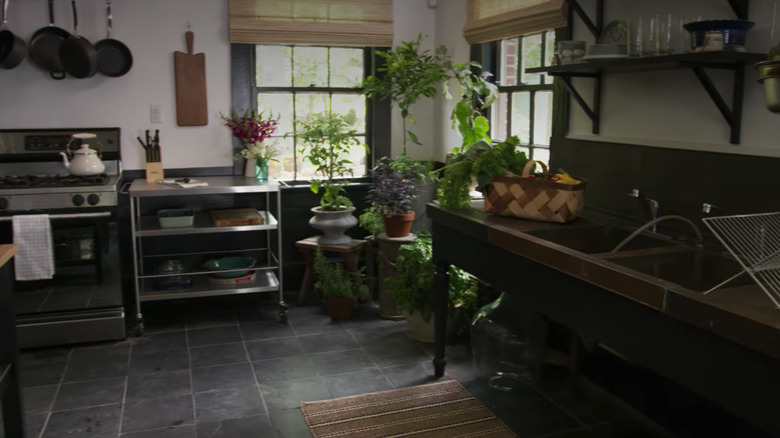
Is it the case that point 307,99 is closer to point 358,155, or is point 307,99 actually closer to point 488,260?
point 358,155

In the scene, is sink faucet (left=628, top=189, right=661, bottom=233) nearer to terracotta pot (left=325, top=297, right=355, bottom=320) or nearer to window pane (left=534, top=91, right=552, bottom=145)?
window pane (left=534, top=91, right=552, bottom=145)

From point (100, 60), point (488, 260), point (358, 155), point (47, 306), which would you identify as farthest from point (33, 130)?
point (488, 260)

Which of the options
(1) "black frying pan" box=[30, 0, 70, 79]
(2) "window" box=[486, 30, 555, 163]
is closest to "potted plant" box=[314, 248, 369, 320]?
(2) "window" box=[486, 30, 555, 163]

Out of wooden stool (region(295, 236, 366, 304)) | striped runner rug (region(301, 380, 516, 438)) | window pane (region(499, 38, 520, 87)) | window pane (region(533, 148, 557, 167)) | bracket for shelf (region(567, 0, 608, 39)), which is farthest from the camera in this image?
wooden stool (region(295, 236, 366, 304))

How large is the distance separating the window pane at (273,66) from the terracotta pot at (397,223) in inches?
48.6

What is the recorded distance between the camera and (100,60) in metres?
4.25

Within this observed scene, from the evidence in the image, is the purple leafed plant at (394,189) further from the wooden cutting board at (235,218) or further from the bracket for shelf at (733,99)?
the bracket for shelf at (733,99)

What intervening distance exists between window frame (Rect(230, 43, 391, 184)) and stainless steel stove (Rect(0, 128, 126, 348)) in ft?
3.19

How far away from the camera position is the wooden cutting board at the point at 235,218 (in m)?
4.16

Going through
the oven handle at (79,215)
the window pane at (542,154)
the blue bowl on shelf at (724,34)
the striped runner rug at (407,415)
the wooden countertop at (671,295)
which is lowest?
the striped runner rug at (407,415)

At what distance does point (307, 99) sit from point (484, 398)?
2458mm

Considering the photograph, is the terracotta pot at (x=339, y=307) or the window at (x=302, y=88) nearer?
the terracotta pot at (x=339, y=307)

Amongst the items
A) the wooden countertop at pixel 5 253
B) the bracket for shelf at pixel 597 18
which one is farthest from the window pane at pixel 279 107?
the wooden countertop at pixel 5 253

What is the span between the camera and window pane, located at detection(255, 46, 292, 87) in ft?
15.2
